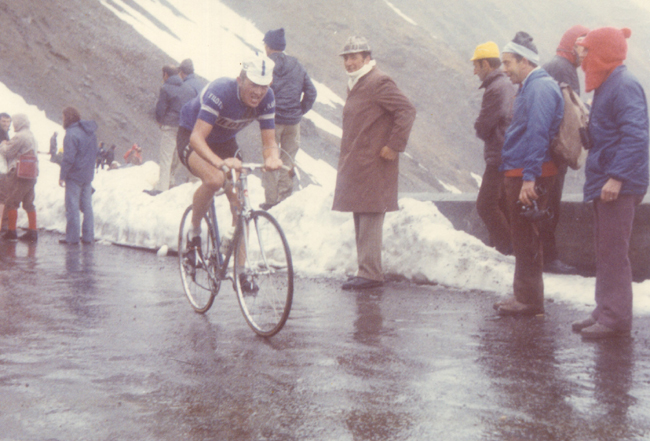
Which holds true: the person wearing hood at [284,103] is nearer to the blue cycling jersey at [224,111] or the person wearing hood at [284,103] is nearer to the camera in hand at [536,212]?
the blue cycling jersey at [224,111]

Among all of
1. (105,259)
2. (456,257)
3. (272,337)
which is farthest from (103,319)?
(105,259)

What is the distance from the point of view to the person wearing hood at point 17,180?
1345cm

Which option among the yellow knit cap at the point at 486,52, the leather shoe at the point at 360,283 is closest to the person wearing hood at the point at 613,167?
the yellow knit cap at the point at 486,52

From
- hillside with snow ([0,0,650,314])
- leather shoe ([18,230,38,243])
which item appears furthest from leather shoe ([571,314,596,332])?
leather shoe ([18,230,38,243])

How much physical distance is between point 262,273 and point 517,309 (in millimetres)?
2133

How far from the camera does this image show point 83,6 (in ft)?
182

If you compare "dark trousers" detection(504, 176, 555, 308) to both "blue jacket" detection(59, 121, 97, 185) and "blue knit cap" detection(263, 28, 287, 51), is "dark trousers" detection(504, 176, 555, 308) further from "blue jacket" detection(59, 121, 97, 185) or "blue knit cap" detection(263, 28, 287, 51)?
"blue jacket" detection(59, 121, 97, 185)

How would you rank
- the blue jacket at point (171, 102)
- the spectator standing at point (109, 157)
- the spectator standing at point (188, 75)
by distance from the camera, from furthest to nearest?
the spectator standing at point (109, 157) < the spectator standing at point (188, 75) < the blue jacket at point (171, 102)

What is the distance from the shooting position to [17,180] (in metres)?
13.6

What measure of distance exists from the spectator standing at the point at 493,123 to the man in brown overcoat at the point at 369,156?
75 cm

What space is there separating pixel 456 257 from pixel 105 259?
4775 mm

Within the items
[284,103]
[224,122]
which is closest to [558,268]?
[224,122]

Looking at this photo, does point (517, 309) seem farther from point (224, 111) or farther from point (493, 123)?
point (224, 111)

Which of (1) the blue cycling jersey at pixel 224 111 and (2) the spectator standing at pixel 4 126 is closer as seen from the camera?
(1) the blue cycling jersey at pixel 224 111
